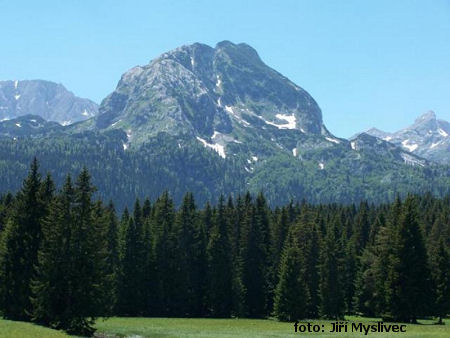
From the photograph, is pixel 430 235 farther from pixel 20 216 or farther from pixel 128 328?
pixel 20 216

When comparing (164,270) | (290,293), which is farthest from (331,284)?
(164,270)

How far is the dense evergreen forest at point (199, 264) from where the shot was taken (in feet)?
187

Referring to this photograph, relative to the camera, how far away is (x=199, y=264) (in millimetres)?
96812

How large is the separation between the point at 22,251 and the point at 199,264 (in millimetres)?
40146

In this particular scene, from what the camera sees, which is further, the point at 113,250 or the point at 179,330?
the point at 113,250

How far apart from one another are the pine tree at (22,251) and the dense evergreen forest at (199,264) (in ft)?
0.36

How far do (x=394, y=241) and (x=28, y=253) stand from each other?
4692cm

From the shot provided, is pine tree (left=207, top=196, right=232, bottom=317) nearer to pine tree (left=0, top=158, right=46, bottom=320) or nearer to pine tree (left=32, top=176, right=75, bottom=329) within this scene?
pine tree (left=0, top=158, right=46, bottom=320)

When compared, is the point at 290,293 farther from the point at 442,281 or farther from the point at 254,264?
the point at 442,281

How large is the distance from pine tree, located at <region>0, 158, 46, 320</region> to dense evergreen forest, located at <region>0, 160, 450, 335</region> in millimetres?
109

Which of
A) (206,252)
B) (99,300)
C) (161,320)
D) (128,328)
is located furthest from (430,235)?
(99,300)

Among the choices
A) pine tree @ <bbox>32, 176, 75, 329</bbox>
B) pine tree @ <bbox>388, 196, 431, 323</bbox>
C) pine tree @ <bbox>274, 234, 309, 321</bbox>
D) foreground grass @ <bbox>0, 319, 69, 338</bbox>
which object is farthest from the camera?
pine tree @ <bbox>274, 234, 309, 321</bbox>

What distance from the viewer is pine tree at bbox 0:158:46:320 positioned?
59500 millimetres

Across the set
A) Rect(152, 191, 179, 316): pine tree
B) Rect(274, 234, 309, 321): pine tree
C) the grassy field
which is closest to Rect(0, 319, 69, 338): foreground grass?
the grassy field
